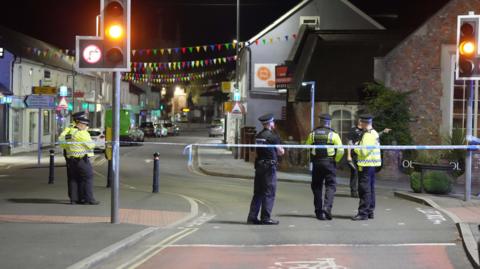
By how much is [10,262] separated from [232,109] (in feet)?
70.8

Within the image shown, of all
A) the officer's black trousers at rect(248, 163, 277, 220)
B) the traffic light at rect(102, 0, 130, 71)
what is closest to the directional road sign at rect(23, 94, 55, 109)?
the traffic light at rect(102, 0, 130, 71)

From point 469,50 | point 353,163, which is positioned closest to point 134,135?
point 353,163

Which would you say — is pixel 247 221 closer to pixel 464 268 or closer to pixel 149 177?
pixel 464 268

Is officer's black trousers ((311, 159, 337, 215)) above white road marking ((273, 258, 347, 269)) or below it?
above

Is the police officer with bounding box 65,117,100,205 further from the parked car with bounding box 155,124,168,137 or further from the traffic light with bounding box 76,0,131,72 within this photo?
the parked car with bounding box 155,124,168,137

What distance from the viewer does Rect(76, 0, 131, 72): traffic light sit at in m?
9.52

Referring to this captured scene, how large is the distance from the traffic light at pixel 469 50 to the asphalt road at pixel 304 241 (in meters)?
2.82

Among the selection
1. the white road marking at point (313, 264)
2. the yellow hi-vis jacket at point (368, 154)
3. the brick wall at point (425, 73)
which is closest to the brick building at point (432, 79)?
the brick wall at point (425, 73)

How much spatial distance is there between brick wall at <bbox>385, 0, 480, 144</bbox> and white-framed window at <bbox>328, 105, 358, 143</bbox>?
2535 mm

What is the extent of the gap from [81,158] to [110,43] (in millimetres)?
3653

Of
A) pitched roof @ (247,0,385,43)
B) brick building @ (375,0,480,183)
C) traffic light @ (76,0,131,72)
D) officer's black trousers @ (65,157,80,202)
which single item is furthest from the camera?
pitched roof @ (247,0,385,43)

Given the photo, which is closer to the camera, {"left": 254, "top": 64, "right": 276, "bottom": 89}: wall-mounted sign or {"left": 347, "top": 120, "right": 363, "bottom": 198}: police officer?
{"left": 347, "top": 120, "right": 363, "bottom": 198}: police officer

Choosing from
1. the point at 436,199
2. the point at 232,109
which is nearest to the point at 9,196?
the point at 436,199

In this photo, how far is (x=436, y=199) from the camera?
13422mm
